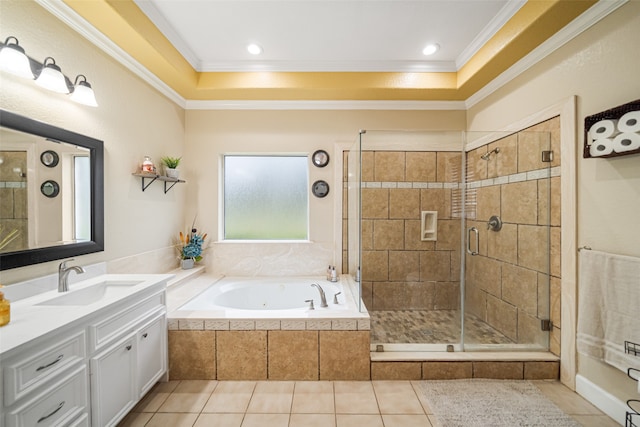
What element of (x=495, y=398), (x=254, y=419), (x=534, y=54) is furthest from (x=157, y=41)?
(x=495, y=398)

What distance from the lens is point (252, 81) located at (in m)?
2.66

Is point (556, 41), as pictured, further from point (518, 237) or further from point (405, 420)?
point (405, 420)

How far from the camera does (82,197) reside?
70.1 inches

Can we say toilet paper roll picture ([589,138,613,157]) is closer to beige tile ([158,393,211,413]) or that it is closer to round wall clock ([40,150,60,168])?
beige tile ([158,393,211,413])

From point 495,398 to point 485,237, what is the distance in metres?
1.29

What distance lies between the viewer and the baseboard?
1.56m

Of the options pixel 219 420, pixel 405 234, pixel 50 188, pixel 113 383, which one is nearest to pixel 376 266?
pixel 405 234

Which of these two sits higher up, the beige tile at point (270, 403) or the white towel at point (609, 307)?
the white towel at point (609, 307)

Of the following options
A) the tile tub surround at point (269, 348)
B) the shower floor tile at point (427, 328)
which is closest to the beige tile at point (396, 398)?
the tile tub surround at point (269, 348)

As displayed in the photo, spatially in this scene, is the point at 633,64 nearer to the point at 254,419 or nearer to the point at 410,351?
the point at 410,351

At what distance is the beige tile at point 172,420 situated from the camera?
62.4 inches

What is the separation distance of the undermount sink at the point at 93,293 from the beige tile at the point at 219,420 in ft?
3.01

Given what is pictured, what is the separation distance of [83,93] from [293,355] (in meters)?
2.27

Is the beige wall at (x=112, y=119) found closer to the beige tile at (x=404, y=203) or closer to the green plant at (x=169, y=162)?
the green plant at (x=169, y=162)
